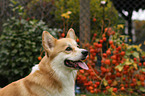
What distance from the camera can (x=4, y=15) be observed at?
441cm

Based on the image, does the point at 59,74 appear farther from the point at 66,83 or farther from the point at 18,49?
the point at 18,49

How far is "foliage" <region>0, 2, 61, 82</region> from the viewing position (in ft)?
11.7

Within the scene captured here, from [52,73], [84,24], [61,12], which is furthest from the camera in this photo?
[61,12]

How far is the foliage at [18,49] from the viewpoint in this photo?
3.56 meters

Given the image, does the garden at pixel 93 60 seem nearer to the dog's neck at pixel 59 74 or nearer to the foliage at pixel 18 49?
the foliage at pixel 18 49

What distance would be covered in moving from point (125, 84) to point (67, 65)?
1.95 m

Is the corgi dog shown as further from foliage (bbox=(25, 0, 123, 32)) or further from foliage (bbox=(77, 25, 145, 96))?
foliage (bbox=(25, 0, 123, 32))

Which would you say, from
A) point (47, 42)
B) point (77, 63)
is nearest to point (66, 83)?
point (77, 63)

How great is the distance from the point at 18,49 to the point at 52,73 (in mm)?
1844

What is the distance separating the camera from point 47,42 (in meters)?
1.99

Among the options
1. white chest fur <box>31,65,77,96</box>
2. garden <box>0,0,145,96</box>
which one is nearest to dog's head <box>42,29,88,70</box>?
white chest fur <box>31,65,77,96</box>

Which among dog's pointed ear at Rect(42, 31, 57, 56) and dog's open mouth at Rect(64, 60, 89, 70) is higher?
dog's pointed ear at Rect(42, 31, 57, 56)

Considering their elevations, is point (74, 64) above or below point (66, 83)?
above

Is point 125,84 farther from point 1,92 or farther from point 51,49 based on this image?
point 1,92
